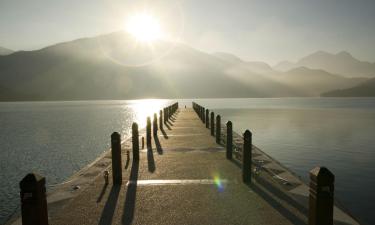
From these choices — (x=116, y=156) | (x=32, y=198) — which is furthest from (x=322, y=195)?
(x=116, y=156)

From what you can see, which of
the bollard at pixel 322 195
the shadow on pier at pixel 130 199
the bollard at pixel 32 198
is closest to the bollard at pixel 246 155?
the shadow on pier at pixel 130 199

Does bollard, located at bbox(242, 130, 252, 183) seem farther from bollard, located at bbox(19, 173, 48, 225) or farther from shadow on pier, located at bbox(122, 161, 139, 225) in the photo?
bollard, located at bbox(19, 173, 48, 225)

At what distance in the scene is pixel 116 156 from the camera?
9.30 metres

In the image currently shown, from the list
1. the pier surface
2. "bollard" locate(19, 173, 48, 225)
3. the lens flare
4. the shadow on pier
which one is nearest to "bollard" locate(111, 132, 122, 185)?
the pier surface

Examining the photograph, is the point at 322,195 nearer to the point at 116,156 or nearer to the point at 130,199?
the point at 130,199

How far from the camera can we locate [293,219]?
675cm

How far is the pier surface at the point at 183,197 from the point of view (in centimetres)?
688

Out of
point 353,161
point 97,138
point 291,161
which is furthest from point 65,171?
point 353,161

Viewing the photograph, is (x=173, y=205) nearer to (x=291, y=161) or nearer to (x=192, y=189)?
(x=192, y=189)

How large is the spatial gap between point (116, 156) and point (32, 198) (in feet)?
13.2

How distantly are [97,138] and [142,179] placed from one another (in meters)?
28.1

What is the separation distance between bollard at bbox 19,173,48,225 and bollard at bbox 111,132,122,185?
12.4 feet

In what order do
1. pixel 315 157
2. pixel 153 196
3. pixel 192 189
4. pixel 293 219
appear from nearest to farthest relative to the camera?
pixel 293 219, pixel 153 196, pixel 192 189, pixel 315 157

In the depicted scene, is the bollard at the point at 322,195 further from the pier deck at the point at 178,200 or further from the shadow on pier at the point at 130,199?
the shadow on pier at the point at 130,199
